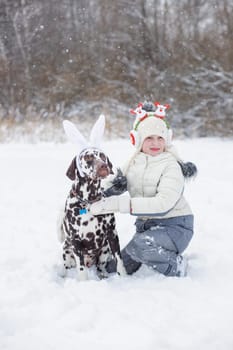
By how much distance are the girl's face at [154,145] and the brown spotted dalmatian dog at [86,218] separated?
1.37 feet

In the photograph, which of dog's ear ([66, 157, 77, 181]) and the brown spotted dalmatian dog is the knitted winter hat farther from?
dog's ear ([66, 157, 77, 181])

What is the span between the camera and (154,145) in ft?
10.6

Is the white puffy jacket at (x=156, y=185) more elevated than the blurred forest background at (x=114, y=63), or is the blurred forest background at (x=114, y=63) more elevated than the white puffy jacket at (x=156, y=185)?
the blurred forest background at (x=114, y=63)

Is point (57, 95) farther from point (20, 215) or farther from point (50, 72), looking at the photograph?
point (20, 215)

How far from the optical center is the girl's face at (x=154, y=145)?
3.24 meters

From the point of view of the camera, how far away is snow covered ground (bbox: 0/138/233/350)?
2.31 meters

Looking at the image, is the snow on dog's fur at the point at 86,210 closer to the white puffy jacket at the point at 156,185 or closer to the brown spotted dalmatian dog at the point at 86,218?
the brown spotted dalmatian dog at the point at 86,218

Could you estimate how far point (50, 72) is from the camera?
48.5 feet

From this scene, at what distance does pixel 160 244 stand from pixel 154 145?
2.32 feet

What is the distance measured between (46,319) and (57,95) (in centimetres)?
1243

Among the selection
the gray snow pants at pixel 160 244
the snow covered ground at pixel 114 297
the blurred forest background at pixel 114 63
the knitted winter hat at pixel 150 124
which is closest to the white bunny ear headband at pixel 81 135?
the knitted winter hat at pixel 150 124

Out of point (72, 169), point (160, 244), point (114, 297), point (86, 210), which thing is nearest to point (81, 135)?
point (72, 169)

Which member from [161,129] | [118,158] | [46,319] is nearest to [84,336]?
[46,319]

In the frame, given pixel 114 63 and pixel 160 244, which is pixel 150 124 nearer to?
pixel 160 244
